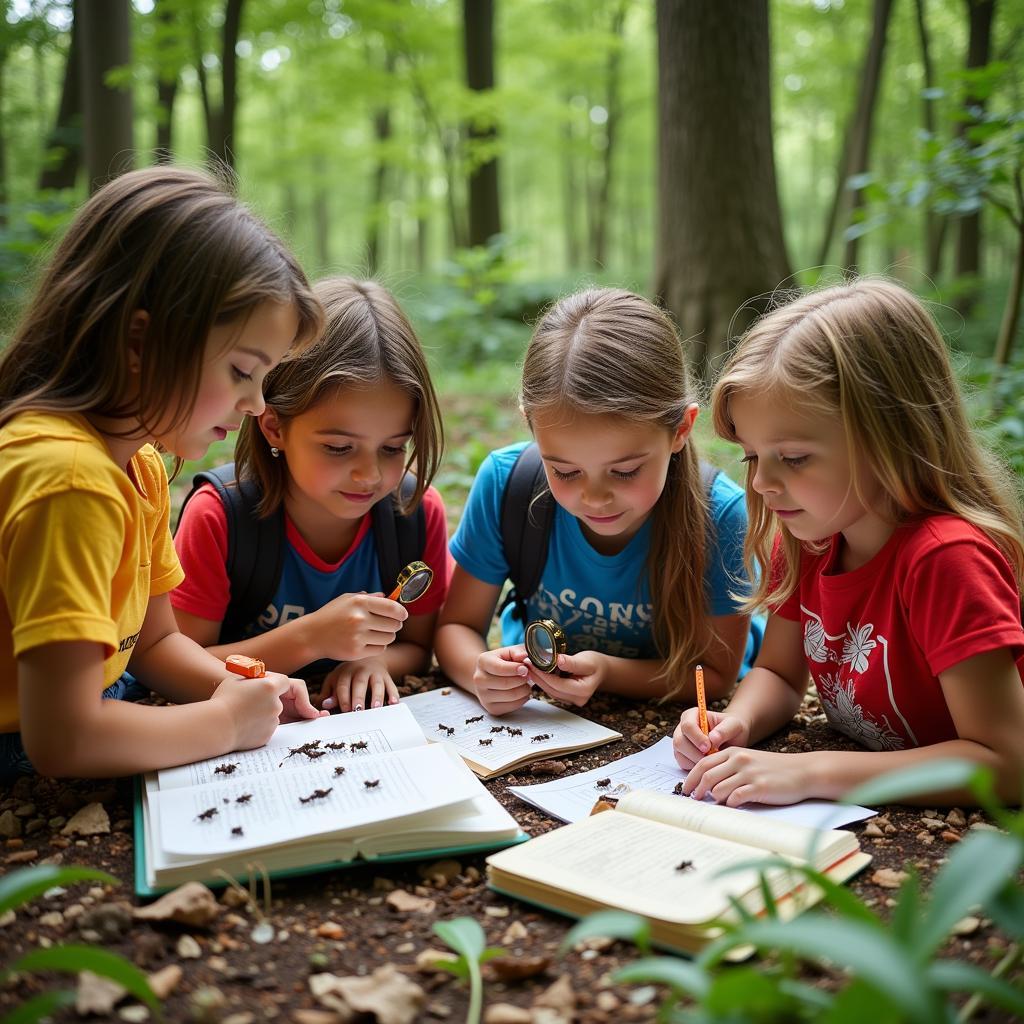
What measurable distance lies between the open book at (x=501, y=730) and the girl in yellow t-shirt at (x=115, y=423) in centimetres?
55

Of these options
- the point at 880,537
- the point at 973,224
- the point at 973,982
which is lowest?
the point at 973,982

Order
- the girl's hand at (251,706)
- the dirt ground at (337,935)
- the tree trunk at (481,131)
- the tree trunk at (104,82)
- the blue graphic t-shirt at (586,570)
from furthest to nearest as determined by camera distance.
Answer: the tree trunk at (481,131)
the tree trunk at (104,82)
the blue graphic t-shirt at (586,570)
the girl's hand at (251,706)
the dirt ground at (337,935)

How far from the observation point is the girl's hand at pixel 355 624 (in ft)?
8.49

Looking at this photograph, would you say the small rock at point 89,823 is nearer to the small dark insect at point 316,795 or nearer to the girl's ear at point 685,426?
the small dark insect at point 316,795

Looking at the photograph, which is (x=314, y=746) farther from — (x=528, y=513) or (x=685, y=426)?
(x=685, y=426)

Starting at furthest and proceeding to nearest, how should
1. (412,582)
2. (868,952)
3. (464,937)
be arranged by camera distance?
(412,582) < (464,937) < (868,952)

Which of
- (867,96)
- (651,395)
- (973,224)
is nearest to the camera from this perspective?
(651,395)

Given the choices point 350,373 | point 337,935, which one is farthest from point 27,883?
point 350,373

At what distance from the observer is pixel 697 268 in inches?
233

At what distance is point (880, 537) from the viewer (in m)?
2.36

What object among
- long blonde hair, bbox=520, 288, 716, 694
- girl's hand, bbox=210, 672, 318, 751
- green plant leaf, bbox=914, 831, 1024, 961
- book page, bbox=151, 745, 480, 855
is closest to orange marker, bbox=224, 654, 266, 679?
girl's hand, bbox=210, 672, 318, 751

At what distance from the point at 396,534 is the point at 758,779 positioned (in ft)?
4.90

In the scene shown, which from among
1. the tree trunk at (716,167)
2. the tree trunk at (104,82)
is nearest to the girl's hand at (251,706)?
the tree trunk at (716,167)

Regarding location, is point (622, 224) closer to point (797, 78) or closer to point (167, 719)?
point (797, 78)
